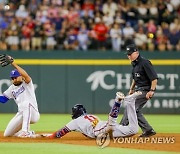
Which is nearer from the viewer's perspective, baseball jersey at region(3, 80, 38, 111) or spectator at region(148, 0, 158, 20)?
baseball jersey at region(3, 80, 38, 111)

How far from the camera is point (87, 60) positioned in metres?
22.7

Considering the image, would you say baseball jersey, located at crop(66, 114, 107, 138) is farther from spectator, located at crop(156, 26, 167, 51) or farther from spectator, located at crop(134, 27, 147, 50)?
spectator, located at crop(156, 26, 167, 51)

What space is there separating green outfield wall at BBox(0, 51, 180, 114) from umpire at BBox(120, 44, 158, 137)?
28.5ft

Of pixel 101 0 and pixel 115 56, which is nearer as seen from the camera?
pixel 115 56

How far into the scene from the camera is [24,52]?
22.5 m

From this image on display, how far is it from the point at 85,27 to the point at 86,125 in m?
9.85

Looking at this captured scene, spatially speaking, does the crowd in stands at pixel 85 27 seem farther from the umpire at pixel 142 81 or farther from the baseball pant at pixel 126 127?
the baseball pant at pixel 126 127

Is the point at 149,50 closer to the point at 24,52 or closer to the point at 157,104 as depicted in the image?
the point at 157,104

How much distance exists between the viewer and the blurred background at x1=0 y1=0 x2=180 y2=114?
74.0ft

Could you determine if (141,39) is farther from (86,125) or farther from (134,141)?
(134,141)

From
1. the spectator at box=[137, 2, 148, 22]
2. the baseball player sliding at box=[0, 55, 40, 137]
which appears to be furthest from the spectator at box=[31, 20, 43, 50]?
the baseball player sliding at box=[0, 55, 40, 137]

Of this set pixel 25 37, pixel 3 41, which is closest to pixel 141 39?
pixel 25 37

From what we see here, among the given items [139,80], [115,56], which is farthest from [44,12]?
[139,80]

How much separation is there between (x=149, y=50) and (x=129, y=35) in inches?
35.2
